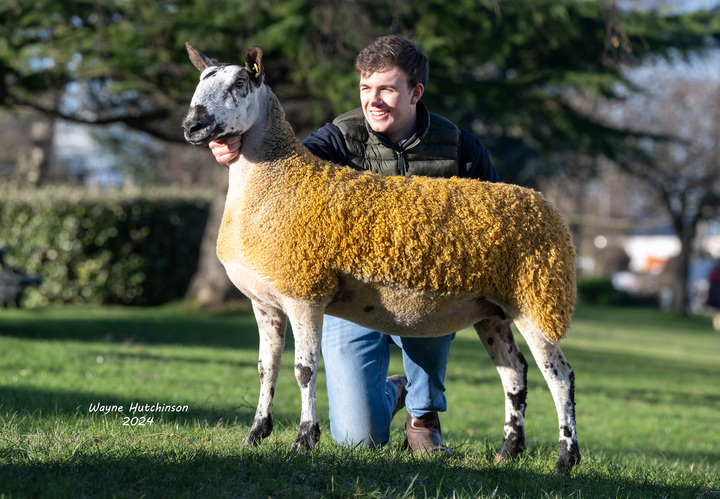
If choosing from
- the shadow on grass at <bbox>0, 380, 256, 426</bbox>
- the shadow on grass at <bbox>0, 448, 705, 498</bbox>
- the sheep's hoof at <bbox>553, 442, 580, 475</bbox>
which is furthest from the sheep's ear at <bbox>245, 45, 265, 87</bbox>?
the sheep's hoof at <bbox>553, 442, 580, 475</bbox>

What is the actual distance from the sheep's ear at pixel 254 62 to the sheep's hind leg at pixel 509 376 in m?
1.89

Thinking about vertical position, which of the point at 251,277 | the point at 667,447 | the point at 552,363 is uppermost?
the point at 251,277

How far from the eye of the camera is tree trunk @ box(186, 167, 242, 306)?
14039mm

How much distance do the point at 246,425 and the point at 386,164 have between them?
204cm

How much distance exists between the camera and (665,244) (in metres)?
62.2

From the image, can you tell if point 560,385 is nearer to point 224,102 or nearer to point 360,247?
point 360,247

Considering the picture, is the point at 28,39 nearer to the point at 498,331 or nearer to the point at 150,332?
the point at 150,332

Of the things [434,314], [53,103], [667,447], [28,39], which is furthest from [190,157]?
[434,314]

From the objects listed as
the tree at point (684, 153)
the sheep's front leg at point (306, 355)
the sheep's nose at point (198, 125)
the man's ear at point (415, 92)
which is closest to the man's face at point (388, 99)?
the man's ear at point (415, 92)

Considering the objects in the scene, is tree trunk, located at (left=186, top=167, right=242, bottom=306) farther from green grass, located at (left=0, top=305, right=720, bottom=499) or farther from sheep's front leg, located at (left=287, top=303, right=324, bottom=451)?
sheep's front leg, located at (left=287, top=303, right=324, bottom=451)

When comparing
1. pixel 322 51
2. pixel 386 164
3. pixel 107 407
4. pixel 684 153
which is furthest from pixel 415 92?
pixel 684 153

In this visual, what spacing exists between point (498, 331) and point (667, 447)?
361cm

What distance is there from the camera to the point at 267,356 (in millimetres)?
Answer: 3934

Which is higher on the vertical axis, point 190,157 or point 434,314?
point 190,157
